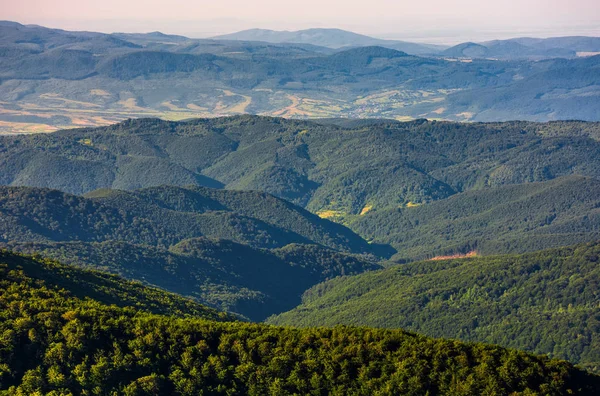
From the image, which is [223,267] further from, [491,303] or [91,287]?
[91,287]

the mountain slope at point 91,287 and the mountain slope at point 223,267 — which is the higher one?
the mountain slope at point 91,287

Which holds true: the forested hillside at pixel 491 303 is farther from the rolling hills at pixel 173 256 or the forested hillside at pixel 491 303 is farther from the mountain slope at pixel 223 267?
the rolling hills at pixel 173 256

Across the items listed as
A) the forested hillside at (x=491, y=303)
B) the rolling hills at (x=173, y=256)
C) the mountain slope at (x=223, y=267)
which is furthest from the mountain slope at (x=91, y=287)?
the rolling hills at (x=173, y=256)

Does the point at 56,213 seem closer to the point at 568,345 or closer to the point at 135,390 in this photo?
the point at 568,345

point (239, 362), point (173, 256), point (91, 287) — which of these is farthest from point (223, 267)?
point (239, 362)

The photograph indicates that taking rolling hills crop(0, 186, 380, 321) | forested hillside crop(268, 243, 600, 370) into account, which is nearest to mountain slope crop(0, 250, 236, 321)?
forested hillside crop(268, 243, 600, 370)

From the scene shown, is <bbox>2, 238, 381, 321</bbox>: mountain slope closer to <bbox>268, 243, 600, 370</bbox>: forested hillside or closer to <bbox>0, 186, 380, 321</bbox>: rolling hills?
<bbox>0, 186, 380, 321</bbox>: rolling hills

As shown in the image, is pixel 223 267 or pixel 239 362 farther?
pixel 223 267

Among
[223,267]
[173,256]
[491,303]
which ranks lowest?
[223,267]
